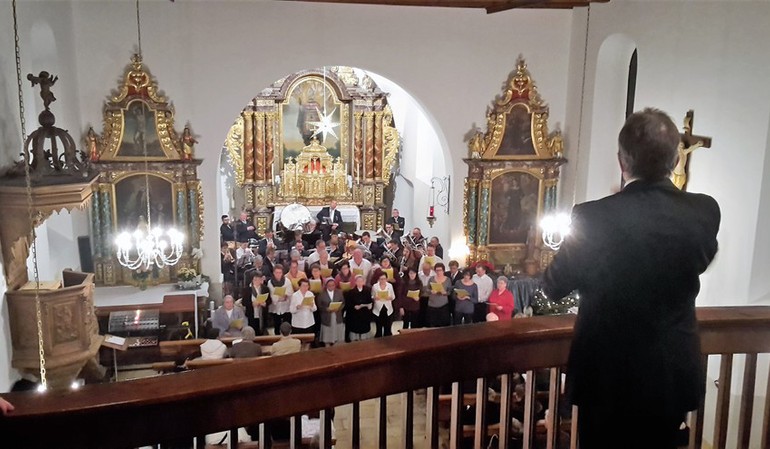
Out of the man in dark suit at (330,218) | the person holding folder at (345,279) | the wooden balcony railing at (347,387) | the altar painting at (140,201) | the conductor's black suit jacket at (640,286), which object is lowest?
the person holding folder at (345,279)

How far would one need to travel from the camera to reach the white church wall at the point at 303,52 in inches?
515

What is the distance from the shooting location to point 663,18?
11.1m

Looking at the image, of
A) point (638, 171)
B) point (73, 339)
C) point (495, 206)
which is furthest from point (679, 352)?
point (495, 206)

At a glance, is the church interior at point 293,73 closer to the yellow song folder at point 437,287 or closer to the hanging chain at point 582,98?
the hanging chain at point 582,98

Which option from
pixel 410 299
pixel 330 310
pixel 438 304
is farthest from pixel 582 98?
pixel 330 310

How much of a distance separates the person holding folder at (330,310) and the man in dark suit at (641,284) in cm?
984

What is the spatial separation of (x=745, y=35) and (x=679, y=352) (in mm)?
8291

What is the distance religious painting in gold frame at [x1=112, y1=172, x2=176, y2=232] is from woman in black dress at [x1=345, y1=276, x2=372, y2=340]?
3.99 meters

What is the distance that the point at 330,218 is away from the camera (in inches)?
772

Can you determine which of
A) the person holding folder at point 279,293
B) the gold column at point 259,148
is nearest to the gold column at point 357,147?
the gold column at point 259,148

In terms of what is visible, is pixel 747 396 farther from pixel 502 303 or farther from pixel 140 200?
pixel 140 200

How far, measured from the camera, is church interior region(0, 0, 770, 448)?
9086 mm

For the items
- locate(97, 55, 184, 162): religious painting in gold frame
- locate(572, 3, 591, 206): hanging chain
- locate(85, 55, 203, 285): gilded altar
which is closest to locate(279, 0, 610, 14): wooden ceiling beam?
locate(572, 3, 591, 206): hanging chain

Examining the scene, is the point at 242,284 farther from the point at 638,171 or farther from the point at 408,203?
the point at 638,171
